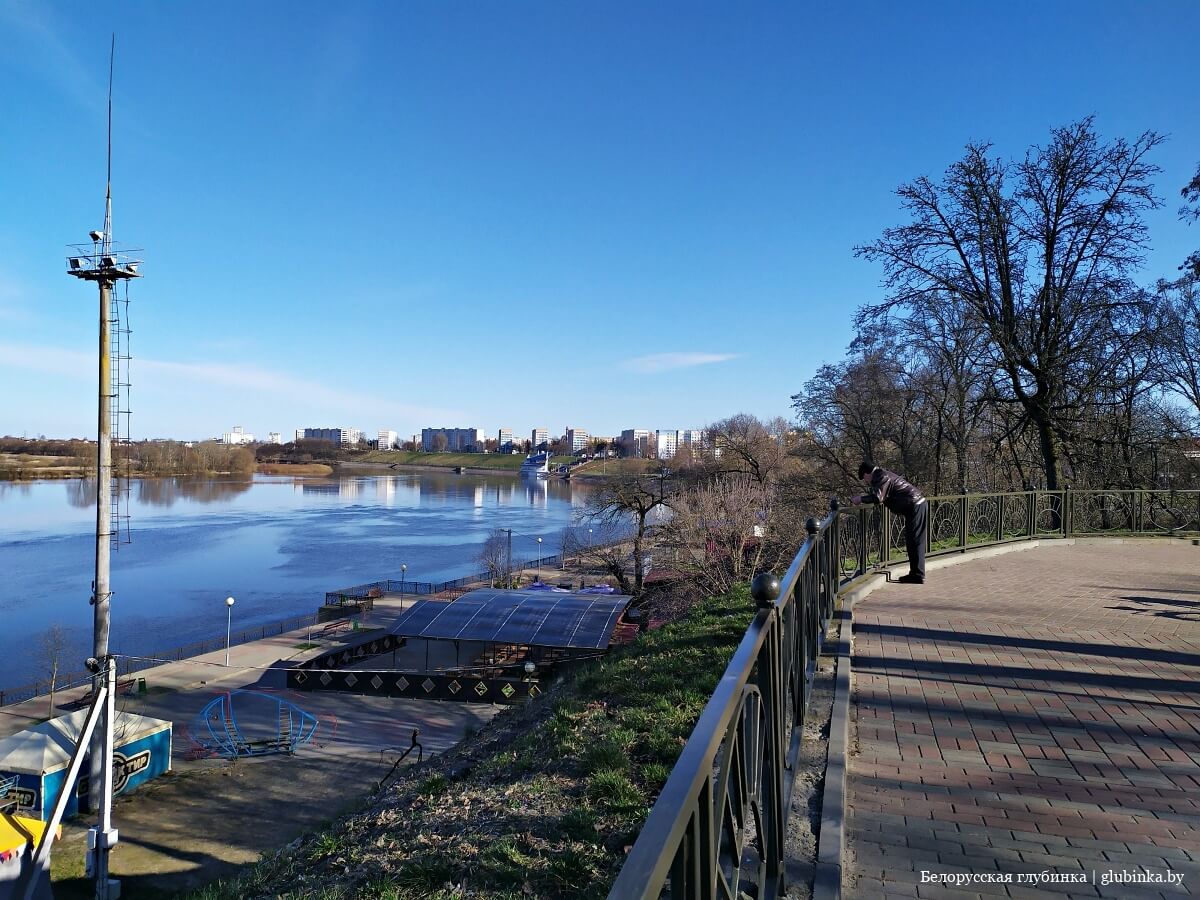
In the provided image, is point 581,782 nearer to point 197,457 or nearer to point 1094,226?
point 1094,226

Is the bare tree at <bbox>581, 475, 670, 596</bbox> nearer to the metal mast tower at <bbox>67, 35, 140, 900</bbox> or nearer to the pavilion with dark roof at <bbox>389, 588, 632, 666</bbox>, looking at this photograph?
the pavilion with dark roof at <bbox>389, 588, 632, 666</bbox>

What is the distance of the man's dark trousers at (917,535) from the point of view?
809 cm

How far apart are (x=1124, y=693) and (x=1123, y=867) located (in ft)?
8.66

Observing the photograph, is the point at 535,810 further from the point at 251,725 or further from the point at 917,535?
the point at 251,725

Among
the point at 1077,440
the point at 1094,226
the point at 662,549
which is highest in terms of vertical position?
the point at 1094,226

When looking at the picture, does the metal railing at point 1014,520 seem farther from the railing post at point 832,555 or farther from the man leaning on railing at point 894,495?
the railing post at point 832,555

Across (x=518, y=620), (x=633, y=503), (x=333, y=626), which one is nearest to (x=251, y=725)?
(x=518, y=620)

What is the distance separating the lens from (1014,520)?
1271 centimetres

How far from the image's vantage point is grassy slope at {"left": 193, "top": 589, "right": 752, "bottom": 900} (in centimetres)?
358

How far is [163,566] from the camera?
42719 mm

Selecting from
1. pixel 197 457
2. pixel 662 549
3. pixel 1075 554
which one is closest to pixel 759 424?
pixel 662 549

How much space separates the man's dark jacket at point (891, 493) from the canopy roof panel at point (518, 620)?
618 inches

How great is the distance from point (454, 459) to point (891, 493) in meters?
168
